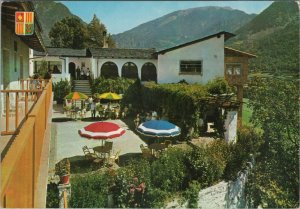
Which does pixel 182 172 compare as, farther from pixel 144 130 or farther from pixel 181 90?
pixel 181 90

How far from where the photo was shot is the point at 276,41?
65.7 metres

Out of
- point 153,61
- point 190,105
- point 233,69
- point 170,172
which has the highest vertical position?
point 153,61

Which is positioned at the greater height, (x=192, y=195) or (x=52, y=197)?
(x=52, y=197)

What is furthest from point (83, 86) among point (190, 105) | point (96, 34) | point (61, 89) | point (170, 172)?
point (96, 34)

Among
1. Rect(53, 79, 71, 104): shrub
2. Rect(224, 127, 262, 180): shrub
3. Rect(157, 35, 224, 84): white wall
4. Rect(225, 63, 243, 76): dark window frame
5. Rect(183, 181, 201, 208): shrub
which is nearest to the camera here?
Rect(183, 181, 201, 208): shrub

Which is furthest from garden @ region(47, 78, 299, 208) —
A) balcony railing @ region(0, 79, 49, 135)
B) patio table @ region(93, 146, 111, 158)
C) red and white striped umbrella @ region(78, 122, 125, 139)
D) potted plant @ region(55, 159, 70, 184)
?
balcony railing @ region(0, 79, 49, 135)

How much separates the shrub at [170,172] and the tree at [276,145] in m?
4.41

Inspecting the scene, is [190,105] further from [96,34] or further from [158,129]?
[96,34]

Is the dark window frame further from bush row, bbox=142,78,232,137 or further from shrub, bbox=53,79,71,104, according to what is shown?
shrub, bbox=53,79,71,104

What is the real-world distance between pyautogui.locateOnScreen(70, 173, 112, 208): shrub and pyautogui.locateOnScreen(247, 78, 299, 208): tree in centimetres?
819

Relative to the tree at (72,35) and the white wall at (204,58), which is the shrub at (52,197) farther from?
the tree at (72,35)

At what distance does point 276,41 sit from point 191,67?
43.8 meters

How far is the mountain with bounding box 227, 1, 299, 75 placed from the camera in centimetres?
4748

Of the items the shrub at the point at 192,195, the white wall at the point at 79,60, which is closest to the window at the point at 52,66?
Result: the white wall at the point at 79,60
